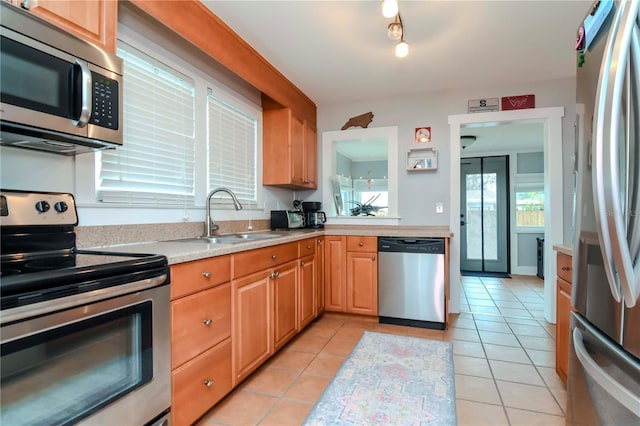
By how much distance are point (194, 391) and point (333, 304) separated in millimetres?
1920

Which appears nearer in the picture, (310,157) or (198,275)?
(198,275)

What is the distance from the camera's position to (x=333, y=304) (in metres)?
3.35

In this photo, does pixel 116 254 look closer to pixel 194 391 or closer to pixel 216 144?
pixel 194 391

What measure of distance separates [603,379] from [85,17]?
7.43 feet

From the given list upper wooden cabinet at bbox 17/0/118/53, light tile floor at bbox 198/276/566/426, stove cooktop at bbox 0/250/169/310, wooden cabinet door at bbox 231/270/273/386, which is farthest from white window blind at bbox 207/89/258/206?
light tile floor at bbox 198/276/566/426

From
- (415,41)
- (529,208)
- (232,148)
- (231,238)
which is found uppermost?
(415,41)

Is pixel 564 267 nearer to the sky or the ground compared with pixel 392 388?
nearer to the sky

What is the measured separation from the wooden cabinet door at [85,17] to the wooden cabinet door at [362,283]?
2517 millimetres

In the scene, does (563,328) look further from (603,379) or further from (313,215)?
(313,215)

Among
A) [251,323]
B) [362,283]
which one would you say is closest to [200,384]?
[251,323]

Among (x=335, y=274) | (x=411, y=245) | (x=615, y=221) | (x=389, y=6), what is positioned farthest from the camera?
(x=335, y=274)

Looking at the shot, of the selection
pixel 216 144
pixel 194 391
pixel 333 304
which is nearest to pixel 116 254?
pixel 194 391

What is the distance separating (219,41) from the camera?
7.39 ft

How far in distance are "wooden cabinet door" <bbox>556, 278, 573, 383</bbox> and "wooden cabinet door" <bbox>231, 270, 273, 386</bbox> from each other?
1.79 m
